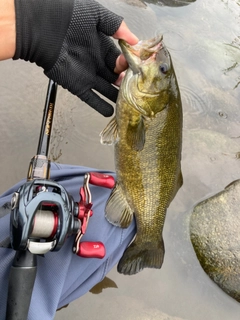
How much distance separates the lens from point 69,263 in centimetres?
178

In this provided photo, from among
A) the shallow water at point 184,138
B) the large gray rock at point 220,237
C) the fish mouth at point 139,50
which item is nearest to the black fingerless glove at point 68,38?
the fish mouth at point 139,50

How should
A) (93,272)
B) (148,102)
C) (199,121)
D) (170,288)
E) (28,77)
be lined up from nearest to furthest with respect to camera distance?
(93,272)
(148,102)
(170,288)
(28,77)
(199,121)

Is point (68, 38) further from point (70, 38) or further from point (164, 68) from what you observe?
point (164, 68)

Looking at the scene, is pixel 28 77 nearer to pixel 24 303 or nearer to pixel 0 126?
pixel 0 126

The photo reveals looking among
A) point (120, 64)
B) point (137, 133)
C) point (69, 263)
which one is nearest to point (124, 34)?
point (120, 64)

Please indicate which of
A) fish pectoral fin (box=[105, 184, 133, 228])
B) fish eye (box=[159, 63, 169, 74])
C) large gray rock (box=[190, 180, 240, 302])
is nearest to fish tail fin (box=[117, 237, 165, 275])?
fish pectoral fin (box=[105, 184, 133, 228])

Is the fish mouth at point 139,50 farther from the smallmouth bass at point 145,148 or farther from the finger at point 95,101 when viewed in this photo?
the finger at point 95,101

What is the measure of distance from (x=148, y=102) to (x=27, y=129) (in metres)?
1.51

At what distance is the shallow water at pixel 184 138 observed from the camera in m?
2.56

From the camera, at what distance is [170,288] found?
8.62 feet

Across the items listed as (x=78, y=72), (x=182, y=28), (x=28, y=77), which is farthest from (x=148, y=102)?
(x=182, y=28)

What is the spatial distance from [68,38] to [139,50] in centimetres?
41

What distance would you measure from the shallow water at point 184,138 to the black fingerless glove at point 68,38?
1.25 metres

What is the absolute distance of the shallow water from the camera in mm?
2561
